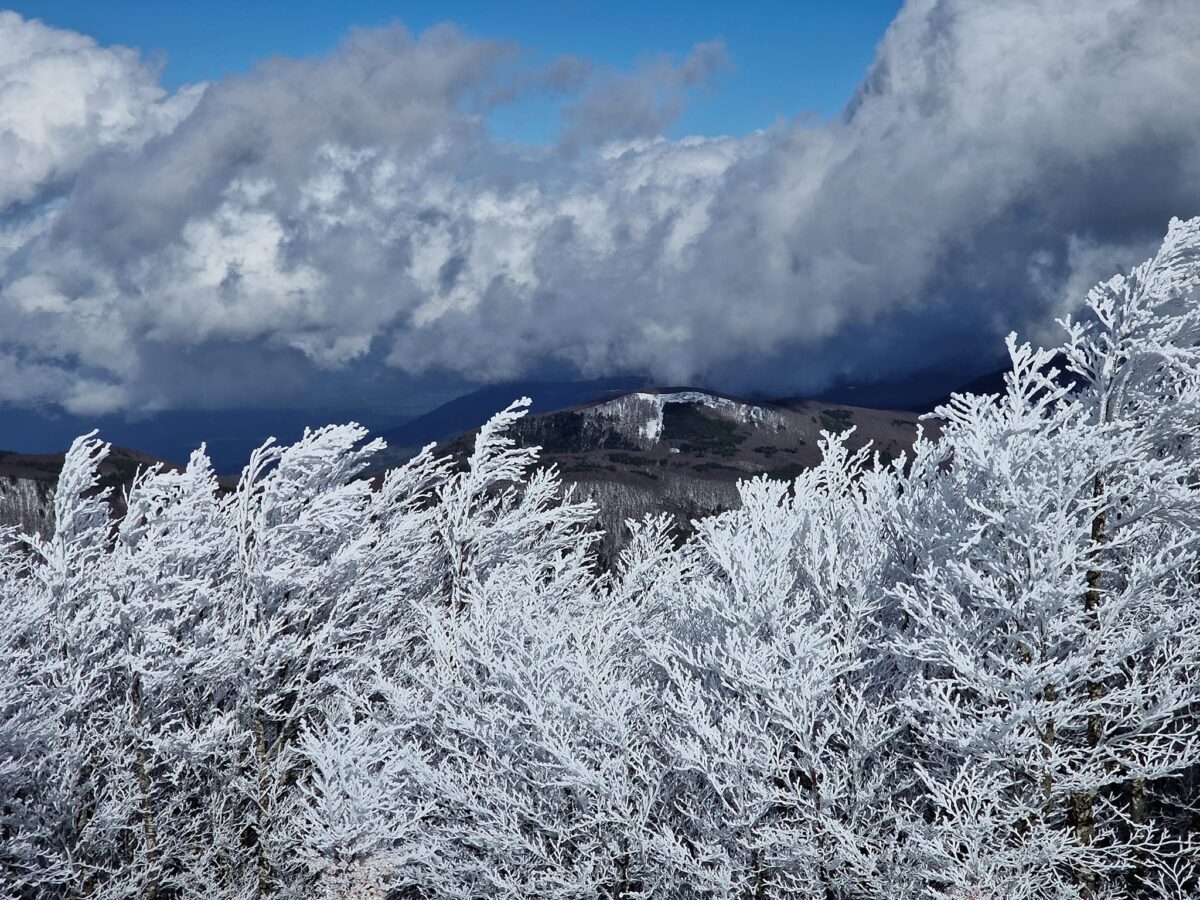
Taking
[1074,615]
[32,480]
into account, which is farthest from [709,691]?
[32,480]

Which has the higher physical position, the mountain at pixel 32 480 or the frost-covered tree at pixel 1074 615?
the mountain at pixel 32 480

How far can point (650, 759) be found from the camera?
13.0 m

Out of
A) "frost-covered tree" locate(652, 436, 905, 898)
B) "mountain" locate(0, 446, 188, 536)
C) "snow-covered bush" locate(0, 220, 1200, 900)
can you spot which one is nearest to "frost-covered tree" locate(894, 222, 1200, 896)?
"snow-covered bush" locate(0, 220, 1200, 900)

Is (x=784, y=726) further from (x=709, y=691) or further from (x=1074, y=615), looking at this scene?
(x=1074, y=615)

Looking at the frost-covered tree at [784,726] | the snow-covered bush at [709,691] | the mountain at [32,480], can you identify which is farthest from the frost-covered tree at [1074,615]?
the mountain at [32,480]

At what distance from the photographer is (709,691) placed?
13.4 m

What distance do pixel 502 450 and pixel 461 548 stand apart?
257 centimetres

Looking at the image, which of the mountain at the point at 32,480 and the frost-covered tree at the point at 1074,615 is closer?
the frost-covered tree at the point at 1074,615

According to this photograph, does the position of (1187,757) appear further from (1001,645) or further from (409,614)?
(409,614)

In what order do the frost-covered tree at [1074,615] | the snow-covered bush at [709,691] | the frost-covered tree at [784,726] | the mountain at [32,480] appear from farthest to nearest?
1. the mountain at [32,480]
2. the frost-covered tree at [784,726]
3. the snow-covered bush at [709,691]
4. the frost-covered tree at [1074,615]

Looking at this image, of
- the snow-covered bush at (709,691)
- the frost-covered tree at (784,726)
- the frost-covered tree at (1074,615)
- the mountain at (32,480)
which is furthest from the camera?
the mountain at (32,480)

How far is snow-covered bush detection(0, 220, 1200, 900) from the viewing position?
406 inches

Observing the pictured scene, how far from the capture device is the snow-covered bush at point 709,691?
1032 centimetres

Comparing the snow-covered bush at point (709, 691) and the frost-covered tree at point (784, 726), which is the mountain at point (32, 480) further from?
the frost-covered tree at point (784, 726)
